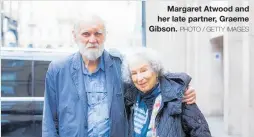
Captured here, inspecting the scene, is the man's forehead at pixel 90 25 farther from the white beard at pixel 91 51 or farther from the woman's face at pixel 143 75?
the woman's face at pixel 143 75

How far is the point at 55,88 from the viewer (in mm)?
2361

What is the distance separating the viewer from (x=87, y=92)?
227 centimetres

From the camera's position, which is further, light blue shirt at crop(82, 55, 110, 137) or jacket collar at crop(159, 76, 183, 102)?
light blue shirt at crop(82, 55, 110, 137)

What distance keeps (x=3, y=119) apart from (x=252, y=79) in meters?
3.43

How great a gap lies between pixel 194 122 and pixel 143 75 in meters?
0.36

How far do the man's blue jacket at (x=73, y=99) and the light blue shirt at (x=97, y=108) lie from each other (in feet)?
0.09

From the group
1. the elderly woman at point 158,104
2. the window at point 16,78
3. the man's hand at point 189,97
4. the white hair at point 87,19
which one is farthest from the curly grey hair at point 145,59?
the window at point 16,78

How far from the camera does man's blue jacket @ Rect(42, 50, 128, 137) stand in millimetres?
2250

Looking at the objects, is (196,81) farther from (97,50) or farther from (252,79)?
(97,50)

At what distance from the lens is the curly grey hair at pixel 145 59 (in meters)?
2.06

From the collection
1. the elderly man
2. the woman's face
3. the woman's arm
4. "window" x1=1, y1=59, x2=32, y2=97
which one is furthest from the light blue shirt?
"window" x1=1, y1=59, x2=32, y2=97

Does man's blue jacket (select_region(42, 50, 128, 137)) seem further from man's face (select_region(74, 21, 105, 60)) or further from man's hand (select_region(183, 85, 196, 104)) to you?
man's hand (select_region(183, 85, 196, 104))

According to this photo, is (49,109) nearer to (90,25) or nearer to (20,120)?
(90,25)

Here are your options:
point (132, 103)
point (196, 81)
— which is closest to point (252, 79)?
point (132, 103)
